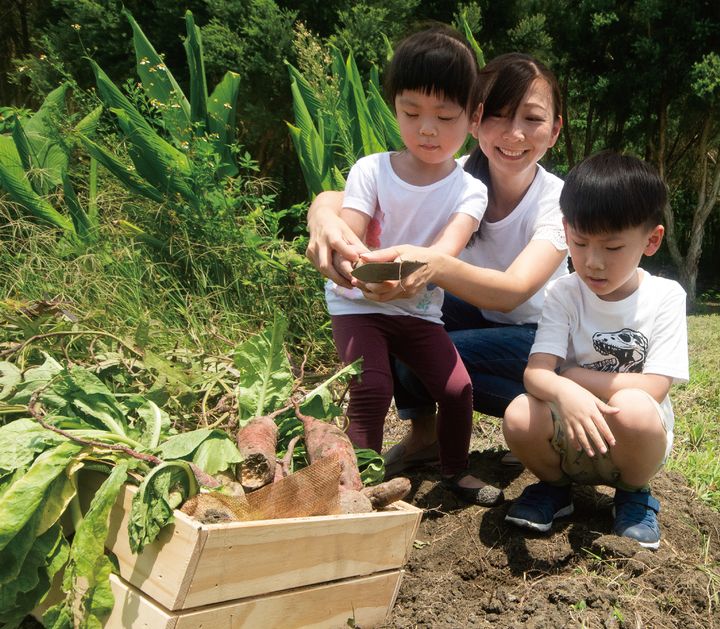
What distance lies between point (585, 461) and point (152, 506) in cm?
116

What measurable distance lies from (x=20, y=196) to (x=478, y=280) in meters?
2.80

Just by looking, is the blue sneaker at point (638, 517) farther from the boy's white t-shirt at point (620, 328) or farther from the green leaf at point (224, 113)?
the green leaf at point (224, 113)

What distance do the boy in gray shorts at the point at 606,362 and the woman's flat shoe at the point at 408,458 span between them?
0.59m

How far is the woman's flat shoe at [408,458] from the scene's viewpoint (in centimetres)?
258

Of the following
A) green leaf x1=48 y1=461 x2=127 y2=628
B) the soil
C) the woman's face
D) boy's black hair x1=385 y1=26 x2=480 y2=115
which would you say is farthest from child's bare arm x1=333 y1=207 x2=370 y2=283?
green leaf x1=48 y1=461 x2=127 y2=628

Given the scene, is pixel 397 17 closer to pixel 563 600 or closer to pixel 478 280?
pixel 478 280

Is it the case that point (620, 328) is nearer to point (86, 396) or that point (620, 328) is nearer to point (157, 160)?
point (86, 396)

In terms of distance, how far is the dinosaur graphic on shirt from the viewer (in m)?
1.98

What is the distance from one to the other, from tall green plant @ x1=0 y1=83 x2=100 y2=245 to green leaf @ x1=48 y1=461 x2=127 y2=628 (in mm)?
2839

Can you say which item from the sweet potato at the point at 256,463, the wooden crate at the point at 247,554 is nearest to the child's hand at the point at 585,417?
the wooden crate at the point at 247,554

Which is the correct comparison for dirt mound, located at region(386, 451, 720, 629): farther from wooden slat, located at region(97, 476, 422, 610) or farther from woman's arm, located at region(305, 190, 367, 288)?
woman's arm, located at region(305, 190, 367, 288)

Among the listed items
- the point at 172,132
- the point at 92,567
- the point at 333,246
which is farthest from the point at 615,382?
the point at 172,132

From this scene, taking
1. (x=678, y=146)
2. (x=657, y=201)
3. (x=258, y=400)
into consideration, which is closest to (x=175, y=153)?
(x=258, y=400)

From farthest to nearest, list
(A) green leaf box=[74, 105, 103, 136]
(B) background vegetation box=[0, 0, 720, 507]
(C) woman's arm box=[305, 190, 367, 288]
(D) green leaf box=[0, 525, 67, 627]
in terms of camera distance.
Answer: (A) green leaf box=[74, 105, 103, 136], (B) background vegetation box=[0, 0, 720, 507], (C) woman's arm box=[305, 190, 367, 288], (D) green leaf box=[0, 525, 67, 627]
